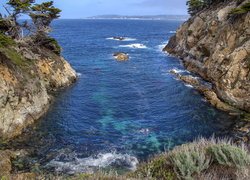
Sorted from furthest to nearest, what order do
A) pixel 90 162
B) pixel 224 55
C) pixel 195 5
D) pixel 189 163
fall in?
pixel 195 5 → pixel 224 55 → pixel 90 162 → pixel 189 163

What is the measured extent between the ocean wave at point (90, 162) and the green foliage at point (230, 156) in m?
13.4

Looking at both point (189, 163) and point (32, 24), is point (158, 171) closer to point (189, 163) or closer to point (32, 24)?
point (189, 163)

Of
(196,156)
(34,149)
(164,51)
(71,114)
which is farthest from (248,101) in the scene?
(164,51)

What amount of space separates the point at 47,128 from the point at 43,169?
828 centimetres

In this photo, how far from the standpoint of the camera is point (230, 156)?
10.2m

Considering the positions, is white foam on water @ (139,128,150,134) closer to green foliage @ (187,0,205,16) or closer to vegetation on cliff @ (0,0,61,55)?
vegetation on cliff @ (0,0,61,55)

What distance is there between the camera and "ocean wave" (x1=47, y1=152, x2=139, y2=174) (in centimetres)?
2344

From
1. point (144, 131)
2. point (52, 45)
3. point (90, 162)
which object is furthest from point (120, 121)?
point (52, 45)

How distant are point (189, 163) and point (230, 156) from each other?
1.50 metres

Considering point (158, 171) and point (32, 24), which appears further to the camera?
point (32, 24)

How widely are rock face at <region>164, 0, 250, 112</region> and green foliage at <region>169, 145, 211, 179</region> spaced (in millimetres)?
26290

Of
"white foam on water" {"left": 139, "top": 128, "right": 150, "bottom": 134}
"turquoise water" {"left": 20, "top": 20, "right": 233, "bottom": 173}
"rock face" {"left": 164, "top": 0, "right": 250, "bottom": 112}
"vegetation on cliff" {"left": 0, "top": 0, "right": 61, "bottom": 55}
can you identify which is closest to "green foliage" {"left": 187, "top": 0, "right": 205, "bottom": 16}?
"rock face" {"left": 164, "top": 0, "right": 250, "bottom": 112}

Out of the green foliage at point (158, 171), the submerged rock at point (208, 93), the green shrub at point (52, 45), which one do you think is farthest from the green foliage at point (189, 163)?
the green shrub at point (52, 45)

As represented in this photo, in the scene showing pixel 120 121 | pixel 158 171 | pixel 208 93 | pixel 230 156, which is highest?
pixel 230 156
